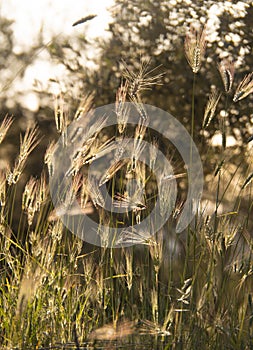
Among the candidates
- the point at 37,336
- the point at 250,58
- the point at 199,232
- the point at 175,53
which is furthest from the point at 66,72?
the point at 37,336

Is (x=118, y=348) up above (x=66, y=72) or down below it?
below

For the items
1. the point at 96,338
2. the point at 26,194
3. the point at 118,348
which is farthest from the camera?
the point at 26,194

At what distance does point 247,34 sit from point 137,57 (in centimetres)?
51

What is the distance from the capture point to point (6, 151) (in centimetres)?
279

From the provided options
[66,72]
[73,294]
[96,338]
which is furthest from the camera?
[66,72]

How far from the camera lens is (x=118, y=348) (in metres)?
1.40

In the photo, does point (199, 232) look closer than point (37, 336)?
No

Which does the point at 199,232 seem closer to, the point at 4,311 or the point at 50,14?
the point at 4,311

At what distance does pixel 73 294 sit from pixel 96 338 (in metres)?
0.38

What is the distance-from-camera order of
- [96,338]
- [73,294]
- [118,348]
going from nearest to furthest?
1. [96,338]
2. [118,348]
3. [73,294]

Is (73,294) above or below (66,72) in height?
below

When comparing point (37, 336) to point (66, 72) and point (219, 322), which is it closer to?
point (219, 322)

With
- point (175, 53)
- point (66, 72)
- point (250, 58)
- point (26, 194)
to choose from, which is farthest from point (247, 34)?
point (26, 194)

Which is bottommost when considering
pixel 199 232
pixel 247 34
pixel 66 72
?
pixel 199 232
